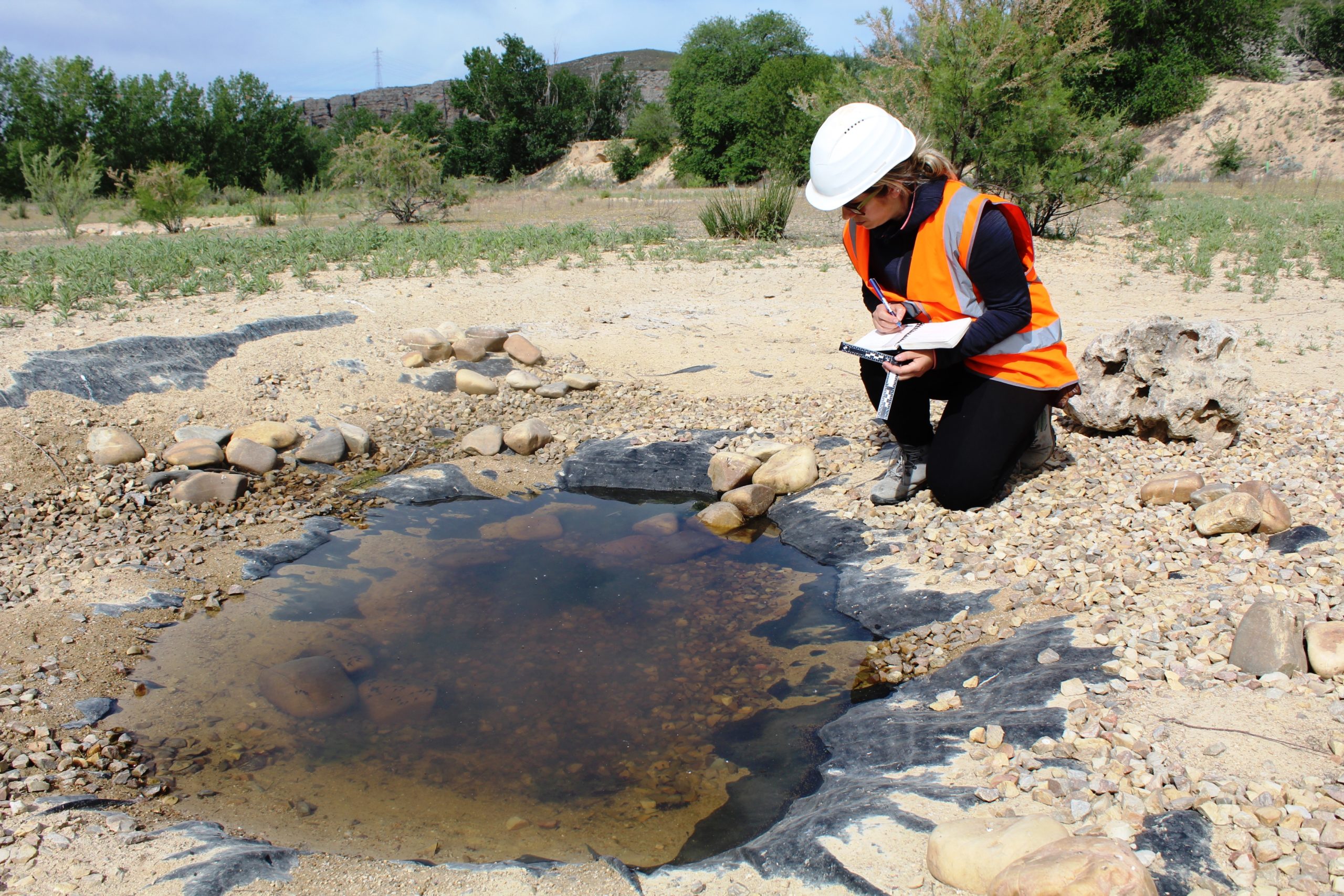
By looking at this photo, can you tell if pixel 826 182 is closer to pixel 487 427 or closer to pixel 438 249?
pixel 487 427

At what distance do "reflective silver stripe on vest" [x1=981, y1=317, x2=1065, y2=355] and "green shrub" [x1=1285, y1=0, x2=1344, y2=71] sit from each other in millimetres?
36298

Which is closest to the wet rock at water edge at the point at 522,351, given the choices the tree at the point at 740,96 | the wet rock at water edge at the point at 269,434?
the wet rock at water edge at the point at 269,434

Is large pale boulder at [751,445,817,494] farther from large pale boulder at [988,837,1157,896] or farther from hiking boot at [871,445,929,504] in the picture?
large pale boulder at [988,837,1157,896]

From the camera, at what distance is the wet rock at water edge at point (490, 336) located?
5.64 m

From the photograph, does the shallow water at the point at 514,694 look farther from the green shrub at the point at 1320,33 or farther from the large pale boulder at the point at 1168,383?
the green shrub at the point at 1320,33

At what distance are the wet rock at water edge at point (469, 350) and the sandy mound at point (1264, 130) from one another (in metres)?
24.4

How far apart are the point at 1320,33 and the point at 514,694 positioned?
3932 cm

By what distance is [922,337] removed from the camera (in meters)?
3.10

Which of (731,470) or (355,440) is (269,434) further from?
(731,470)

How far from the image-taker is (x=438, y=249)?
8.38 m

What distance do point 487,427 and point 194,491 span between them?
145cm

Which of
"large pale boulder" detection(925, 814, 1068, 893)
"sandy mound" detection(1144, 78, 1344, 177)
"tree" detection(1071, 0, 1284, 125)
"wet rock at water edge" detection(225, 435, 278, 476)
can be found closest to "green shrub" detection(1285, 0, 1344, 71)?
"tree" detection(1071, 0, 1284, 125)

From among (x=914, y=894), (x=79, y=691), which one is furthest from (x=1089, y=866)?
(x=79, y=691)

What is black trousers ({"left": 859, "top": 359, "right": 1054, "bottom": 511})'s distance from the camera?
127 inches
